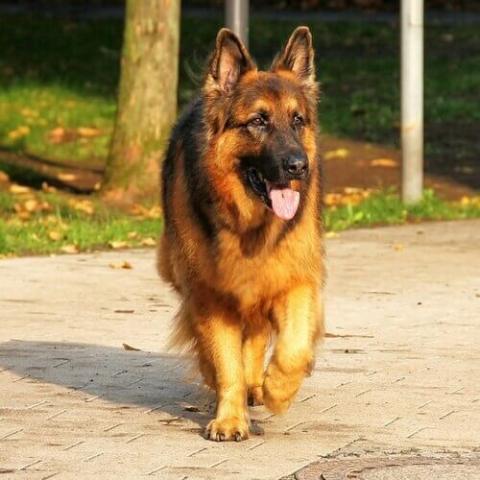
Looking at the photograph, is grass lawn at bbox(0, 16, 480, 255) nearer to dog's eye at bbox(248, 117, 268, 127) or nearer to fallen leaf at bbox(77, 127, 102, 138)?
fallen leaf at bbox(77, 127, 102, 138)

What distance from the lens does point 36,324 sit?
34.1 feet

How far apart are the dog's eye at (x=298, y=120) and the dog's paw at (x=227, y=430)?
129 centimetres

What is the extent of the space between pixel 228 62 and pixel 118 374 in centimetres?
197

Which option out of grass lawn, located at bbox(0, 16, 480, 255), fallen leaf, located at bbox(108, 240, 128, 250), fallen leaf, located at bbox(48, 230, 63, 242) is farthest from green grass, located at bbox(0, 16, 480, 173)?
fallen leaf, located at bbox(108, 240, 128, 250)

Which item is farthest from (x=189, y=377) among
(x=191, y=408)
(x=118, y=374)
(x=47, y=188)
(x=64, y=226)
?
(x=47, y=188)

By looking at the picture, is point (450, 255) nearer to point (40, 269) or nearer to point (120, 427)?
point (40, 269)

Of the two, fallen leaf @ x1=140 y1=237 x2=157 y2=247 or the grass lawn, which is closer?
fallen leaf @ x1=140 y1=237 x2=157 y2=247

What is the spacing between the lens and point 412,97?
16.1 meters

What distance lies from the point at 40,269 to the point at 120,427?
16.7 ft

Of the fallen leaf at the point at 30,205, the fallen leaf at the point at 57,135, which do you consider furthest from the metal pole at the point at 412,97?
the fallen leaf at the point at 57,135

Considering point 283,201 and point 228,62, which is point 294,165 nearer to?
point 283,201

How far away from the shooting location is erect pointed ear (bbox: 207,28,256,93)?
25.3ft

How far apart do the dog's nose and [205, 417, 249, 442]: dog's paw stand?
3.49ft

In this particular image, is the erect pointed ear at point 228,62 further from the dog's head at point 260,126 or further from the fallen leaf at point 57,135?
the fallen leaf at point 57,135
